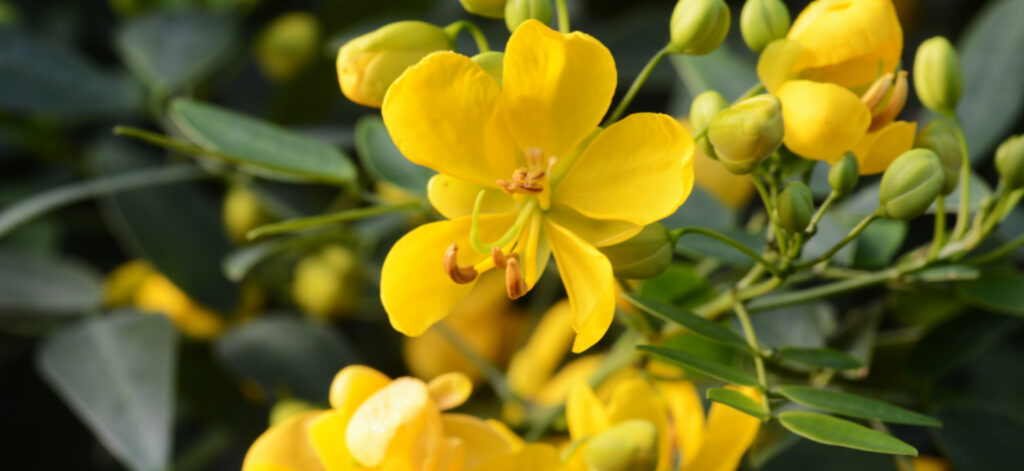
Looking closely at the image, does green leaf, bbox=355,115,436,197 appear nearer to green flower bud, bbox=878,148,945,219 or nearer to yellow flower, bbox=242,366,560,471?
yellow flower, bbox=242,366,560,471

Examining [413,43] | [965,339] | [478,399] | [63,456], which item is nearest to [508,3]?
[413,43]

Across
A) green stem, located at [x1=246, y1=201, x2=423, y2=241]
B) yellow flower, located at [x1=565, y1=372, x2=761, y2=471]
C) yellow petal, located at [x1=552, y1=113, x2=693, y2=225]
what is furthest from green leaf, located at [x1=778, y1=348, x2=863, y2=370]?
green stem, located at [x1=246, y1=201, x2=423, y2=241]

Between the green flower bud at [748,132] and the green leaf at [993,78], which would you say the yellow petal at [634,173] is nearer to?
the green flower bud at [748,132]

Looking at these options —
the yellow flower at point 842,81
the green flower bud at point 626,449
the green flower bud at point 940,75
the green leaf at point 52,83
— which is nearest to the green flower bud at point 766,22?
the yellow flower at point 842,81

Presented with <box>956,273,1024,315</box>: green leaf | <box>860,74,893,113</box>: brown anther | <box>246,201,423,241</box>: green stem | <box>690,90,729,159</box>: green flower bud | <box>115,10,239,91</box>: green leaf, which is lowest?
<box>115,10,239,91</box>: green leaf

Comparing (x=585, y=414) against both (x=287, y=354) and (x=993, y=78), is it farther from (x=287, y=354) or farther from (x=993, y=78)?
(x=993, y=78)

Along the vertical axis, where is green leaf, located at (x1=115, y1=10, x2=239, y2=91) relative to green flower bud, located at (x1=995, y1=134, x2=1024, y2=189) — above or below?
below
